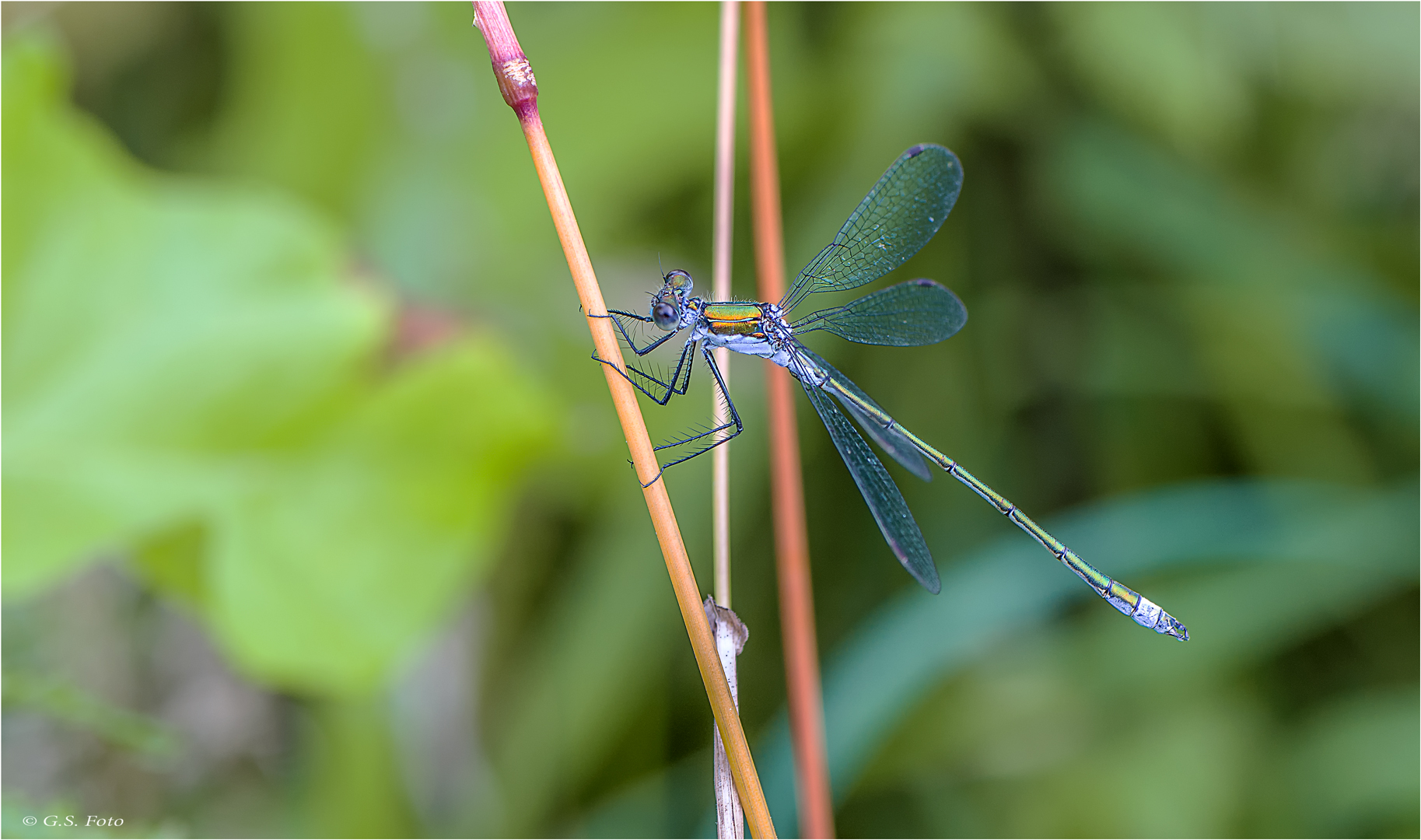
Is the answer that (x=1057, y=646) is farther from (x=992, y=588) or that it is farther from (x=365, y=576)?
(x=365, y=576)

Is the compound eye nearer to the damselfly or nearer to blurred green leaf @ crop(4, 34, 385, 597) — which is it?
the damselfly

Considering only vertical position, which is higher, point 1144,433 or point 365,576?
point 1144,433

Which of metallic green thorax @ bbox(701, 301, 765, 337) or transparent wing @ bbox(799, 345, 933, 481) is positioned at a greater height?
metallic green thorax @ bbox(701, 301, 765, 337)

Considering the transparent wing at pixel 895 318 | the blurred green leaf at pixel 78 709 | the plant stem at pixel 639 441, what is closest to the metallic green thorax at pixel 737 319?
the transparent wing at pixel 895 318

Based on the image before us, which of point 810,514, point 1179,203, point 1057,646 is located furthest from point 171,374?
point 1179,203

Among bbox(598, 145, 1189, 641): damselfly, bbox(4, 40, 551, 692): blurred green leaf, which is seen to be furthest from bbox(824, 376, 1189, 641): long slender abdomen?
bbox(4, 40, 551, 692): blurred green leaf

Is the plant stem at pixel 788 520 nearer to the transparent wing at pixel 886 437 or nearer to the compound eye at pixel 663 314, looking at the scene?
the compound eye at pixel 663 314
